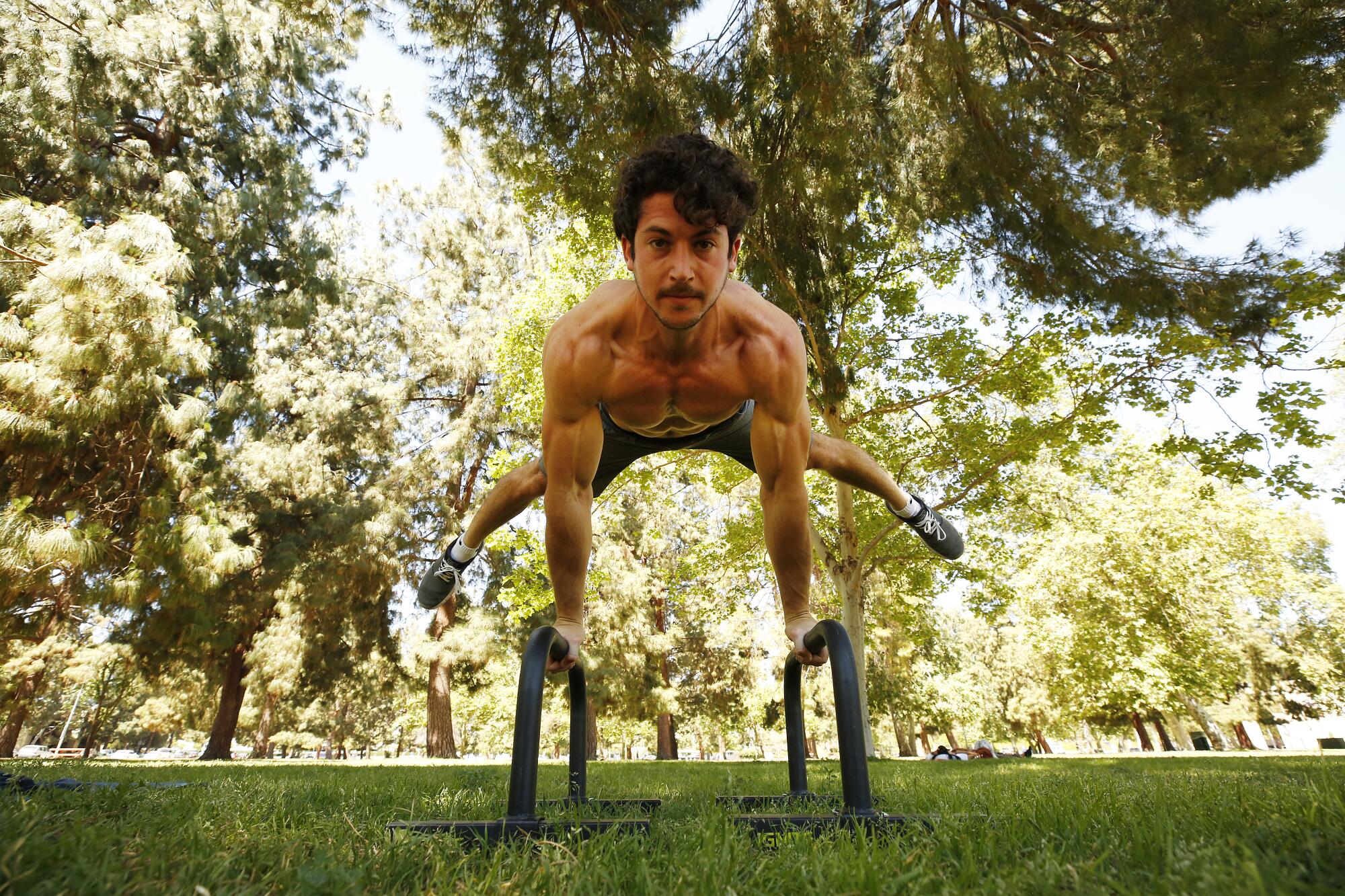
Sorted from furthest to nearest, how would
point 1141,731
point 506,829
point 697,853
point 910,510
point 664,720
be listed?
point 1141,731, point 664,720, point 910,510, point 506,829, point 697,853

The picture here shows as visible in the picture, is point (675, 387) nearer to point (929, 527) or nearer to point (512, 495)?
point (512, 495)

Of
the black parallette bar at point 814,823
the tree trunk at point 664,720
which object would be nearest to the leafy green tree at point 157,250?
the black parallette bar at point 814,823

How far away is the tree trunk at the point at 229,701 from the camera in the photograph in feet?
50.1

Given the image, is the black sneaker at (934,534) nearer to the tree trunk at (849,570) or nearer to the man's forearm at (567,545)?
the man's forearm at (567,545)

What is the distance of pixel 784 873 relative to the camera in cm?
118

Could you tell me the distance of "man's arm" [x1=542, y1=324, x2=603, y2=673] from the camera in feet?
7.99

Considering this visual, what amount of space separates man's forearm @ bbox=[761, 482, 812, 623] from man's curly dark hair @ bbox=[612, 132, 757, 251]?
88cm

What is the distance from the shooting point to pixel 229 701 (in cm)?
1596

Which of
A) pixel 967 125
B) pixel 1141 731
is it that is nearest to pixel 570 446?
pixel 967 125

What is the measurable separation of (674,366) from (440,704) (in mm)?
16183

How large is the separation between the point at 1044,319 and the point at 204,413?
32.4 feet

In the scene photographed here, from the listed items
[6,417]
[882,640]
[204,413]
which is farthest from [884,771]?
[882,640]

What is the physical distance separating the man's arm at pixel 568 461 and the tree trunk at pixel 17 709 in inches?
616

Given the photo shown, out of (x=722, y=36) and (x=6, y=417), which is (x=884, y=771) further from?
(x=6, y=417)
